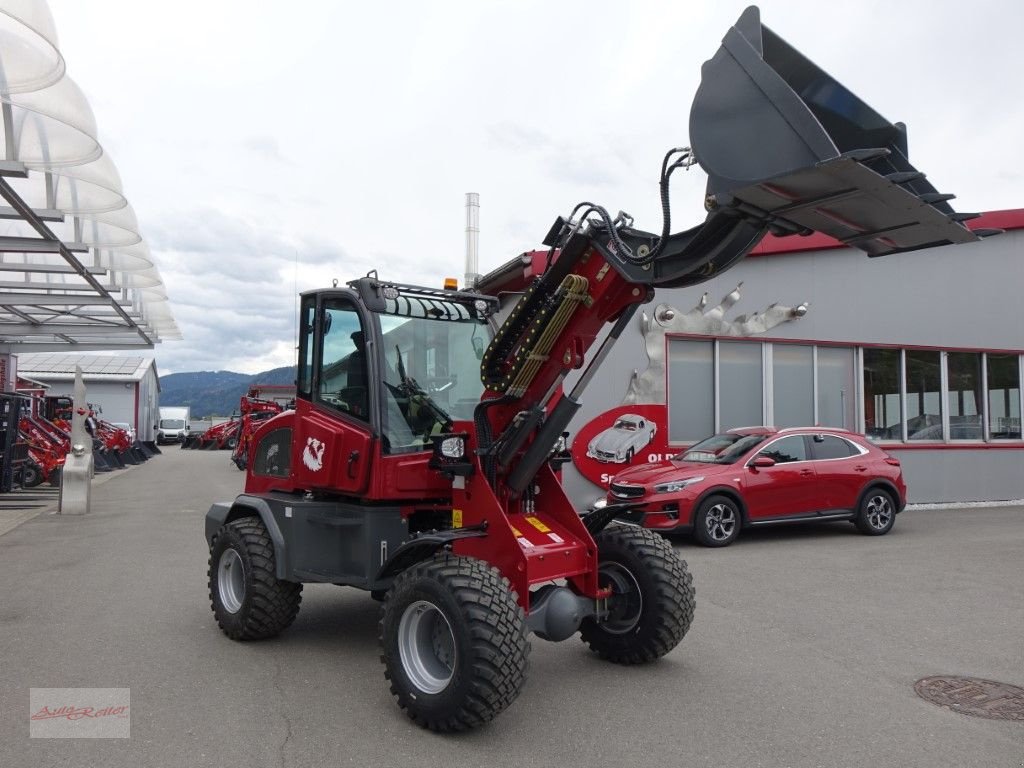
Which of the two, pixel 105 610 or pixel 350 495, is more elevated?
pixel 350 495

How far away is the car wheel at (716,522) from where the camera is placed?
1103cm

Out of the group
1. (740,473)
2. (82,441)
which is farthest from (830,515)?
(82,441)

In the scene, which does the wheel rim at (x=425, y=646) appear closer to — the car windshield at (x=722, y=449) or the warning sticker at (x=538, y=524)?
the warning sticker at (x=538, y=524)

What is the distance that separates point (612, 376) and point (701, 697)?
925 centimetres

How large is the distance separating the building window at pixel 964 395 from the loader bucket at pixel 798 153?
1478 cm

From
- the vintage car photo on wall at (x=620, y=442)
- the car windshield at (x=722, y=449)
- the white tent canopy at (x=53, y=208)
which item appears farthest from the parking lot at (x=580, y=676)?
the white tent canopy at (x=53, y=208)

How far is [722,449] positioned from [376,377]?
780 centimetres

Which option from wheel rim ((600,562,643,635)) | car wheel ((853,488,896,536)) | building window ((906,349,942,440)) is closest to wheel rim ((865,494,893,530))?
car wheel ((853,488,896,536))

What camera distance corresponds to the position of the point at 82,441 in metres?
15.5

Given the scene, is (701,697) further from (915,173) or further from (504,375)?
(915,173)

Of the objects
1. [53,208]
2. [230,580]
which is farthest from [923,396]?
[53,208]

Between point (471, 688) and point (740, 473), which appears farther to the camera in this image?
point (740, 473)

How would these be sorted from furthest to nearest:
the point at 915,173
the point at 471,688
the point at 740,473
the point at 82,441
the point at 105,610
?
the point at 82,441
the point at 740,473
the point at 105,610
the point at 471,688
the point at 915,173

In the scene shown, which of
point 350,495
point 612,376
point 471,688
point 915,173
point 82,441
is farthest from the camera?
point 82,441
